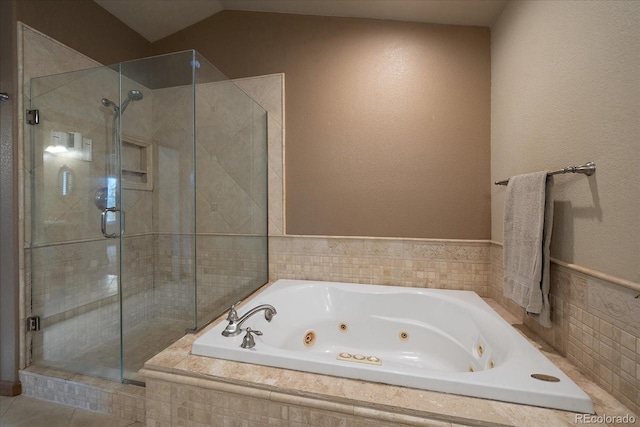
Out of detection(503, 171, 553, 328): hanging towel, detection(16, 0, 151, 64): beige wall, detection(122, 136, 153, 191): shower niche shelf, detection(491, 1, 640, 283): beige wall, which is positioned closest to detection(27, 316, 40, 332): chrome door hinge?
detection(122, 136, 153, 191): shower niche shelf

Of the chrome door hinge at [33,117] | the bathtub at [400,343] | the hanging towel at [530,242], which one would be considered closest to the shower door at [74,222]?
the chrome door hinge at [33,117]

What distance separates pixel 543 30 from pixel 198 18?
2407 millimetres

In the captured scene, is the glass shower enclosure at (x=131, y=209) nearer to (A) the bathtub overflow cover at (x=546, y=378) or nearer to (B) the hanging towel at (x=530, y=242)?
(A) the bathtub overflow cover at (x=546, y=378)

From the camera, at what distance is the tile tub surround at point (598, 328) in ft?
2.74

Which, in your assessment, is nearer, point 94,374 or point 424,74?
point 94,374

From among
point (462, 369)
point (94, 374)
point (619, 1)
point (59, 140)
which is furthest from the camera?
point (59, 140)

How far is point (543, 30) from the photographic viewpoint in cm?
129

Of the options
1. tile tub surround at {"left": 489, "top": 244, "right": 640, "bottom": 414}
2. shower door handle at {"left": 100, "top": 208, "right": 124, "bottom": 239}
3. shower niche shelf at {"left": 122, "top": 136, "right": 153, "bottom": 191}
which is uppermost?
shower niche shelf at {"left": 122, "top": 136, "right": 153, "bottom": 191}

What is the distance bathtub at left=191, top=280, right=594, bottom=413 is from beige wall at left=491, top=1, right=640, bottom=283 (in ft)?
1.44

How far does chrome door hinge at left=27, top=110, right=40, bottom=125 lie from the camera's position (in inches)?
64.0

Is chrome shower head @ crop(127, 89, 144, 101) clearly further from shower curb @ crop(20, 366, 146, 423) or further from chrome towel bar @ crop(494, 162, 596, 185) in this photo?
chrome towel bar @ crop(494, 162, 596, 185)

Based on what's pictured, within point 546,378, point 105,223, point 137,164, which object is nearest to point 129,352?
point 105,223

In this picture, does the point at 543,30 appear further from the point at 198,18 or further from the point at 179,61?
the point at 198,18

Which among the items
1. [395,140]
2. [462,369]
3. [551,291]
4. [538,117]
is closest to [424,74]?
[395,140]
